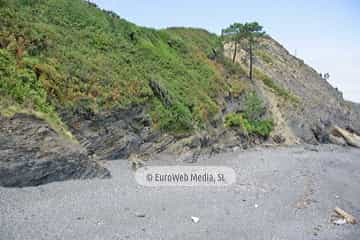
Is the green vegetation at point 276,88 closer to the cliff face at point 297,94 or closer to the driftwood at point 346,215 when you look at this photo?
the cliff face at point 297,94

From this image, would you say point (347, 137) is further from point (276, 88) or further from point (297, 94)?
point (297, 94)

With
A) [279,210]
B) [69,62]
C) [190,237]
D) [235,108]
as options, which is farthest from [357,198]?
[235,108]

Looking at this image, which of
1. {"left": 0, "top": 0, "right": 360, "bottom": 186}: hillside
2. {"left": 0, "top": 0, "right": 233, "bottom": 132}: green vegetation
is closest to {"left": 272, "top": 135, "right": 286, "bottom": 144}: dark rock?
{"left": 0, "top": 0, "right": 360, "bottom": 186}: hillside

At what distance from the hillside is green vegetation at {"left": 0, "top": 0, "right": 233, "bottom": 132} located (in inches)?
2.5

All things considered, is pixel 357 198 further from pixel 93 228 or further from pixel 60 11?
pixel 60 11

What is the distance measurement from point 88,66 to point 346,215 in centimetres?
1462

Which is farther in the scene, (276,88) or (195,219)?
(276,88)

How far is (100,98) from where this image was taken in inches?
674

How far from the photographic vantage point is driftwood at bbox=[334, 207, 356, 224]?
1155cm

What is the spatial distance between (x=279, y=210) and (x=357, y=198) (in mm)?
5427

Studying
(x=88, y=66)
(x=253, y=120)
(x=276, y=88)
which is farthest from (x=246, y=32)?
(x=88, y=66)

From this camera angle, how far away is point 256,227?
10.2m

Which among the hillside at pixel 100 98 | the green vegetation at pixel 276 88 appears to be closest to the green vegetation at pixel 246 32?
the green vegetation at pixel 276 88

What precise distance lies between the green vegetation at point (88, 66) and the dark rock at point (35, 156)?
1073 mm
